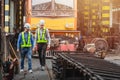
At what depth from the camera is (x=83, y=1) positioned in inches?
890

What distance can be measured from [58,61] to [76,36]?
25.8 ft

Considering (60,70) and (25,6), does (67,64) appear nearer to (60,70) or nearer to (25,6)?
(60,70)

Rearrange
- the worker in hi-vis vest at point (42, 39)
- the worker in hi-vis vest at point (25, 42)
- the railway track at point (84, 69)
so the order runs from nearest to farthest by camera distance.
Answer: the railway track at point (84, 69), the worker in hi-vis vest at point (25, 42), the worker in hi-vis vest at point (42, 39)

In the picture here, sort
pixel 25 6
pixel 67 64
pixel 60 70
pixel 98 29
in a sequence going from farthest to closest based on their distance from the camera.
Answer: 1. pixel 98 29
2. pixel 25 6
3. pixel 60 70
4. pixel 67 64

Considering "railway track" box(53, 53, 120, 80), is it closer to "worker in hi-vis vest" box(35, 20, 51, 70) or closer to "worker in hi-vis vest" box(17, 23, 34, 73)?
"worker in hi-vis vest" box(17, 23, 34, 73)

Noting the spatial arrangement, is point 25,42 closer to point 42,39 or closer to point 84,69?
point 42,39

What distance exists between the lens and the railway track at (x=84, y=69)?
719 centimetres

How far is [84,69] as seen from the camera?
7.95m

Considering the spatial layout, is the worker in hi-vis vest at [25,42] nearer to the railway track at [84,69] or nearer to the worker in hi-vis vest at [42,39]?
the worker in hi-vis vest at [42,39]

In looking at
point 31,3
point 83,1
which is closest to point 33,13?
point 31,3

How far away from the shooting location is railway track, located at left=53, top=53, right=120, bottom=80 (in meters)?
7.19

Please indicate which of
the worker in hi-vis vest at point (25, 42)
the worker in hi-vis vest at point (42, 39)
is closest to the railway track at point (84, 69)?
the worker in hi-vis vest at point (25, 42)

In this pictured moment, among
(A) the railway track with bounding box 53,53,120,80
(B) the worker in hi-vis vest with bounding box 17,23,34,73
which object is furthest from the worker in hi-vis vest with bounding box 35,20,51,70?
(A) the railway track with bounding box 53,53,120,80

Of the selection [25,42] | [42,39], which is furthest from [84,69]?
[42,39]
